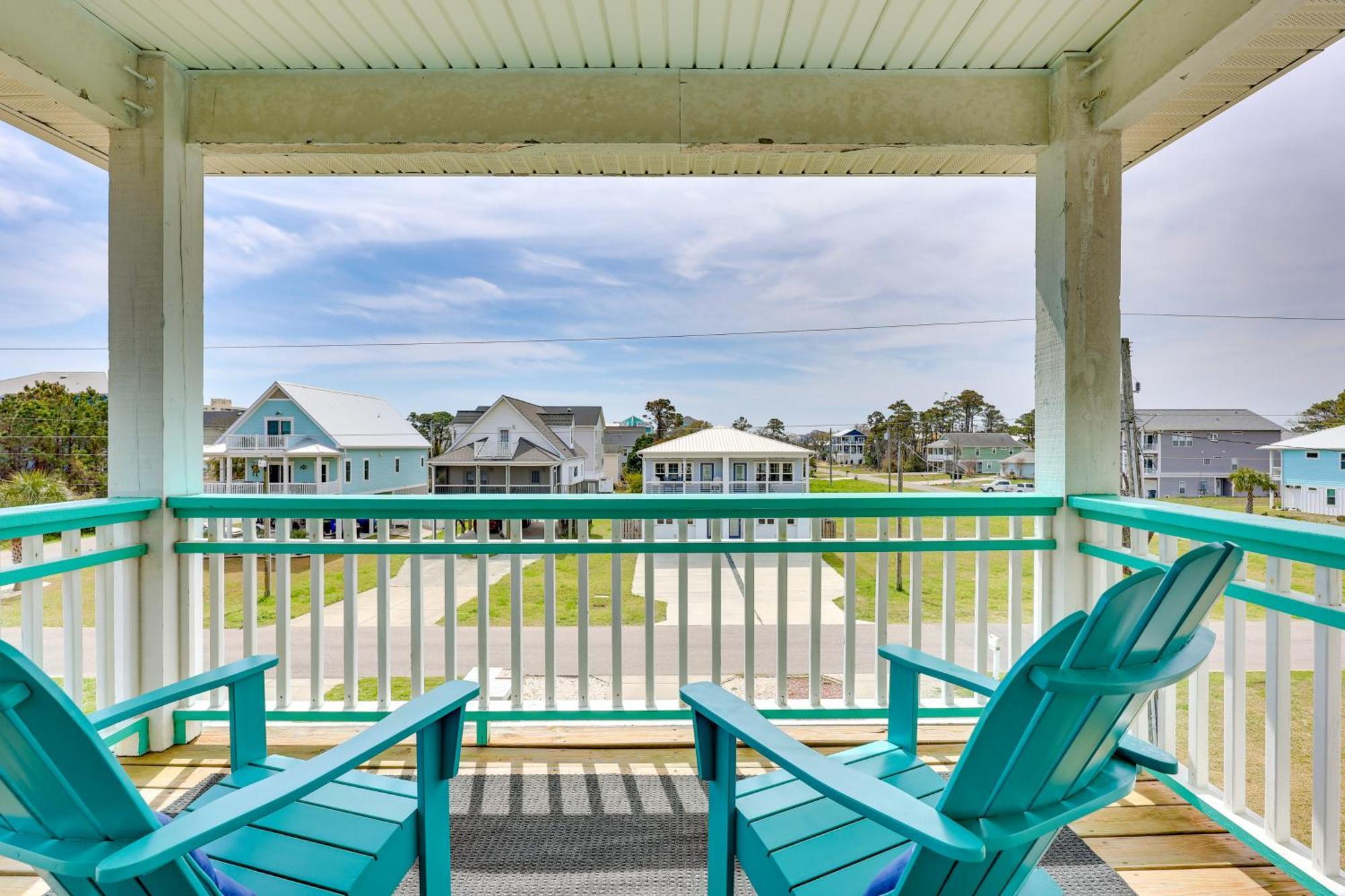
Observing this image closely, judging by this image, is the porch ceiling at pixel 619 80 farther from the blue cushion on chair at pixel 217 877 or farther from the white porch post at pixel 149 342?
the blue cushion on chair at pixel 217 877

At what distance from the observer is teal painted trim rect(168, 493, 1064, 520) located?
245 centimetres

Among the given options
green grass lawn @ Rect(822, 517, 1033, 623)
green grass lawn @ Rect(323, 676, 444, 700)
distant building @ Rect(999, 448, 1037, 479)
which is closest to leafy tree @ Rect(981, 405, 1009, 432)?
distant building @ Rect(999, 448, 1037, 479)

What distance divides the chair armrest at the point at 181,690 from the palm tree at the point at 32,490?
136cm

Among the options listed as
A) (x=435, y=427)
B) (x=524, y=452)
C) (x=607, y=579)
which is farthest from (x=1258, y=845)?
(x=435, y=427)

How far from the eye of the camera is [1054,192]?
2.54 metres

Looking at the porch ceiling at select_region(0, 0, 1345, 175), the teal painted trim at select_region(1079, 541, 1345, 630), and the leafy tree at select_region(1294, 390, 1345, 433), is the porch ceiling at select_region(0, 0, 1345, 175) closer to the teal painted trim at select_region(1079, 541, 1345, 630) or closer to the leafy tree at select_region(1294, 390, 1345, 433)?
the leafy tree at select_region(1294, 390, 1345, 433)

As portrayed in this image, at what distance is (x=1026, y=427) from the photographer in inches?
108

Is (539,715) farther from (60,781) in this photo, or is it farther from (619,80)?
(619,80)

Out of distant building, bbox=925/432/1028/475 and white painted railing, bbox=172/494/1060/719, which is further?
distant building, bbox=925/432/1028/475

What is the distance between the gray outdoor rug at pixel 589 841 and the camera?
1711 millimetres

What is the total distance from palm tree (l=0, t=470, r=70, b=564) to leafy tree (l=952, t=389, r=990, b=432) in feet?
11.2

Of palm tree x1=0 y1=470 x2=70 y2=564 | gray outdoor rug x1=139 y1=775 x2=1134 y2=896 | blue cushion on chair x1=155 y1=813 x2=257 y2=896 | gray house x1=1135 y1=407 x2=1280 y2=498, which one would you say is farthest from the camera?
palm tree x1=0 y1=470 x2=70 y2=564

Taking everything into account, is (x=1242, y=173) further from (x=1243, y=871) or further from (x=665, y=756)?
(x=665, y=756)

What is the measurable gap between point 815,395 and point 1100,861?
1.79 m
